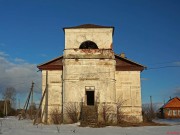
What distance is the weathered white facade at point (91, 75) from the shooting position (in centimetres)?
2636

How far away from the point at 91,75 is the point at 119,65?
3.75m

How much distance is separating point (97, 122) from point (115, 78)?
20.7 ft

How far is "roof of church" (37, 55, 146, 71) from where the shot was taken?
28.7 meters

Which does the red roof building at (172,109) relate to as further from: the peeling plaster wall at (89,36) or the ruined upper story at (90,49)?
the peeling plaster wall at (89,36)

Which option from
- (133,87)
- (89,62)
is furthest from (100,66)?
(133,87)

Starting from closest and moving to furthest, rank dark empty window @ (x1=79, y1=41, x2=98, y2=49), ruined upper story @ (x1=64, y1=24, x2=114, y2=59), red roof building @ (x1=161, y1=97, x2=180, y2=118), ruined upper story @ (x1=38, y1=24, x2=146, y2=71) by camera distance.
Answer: ruined upper story @ (x1=38, y1=24, x2=146, y2=71), ruined upper story @ (x1=64, y1=24, x2=114, y2=59), dark empty window @ (x1=79, y1=41, x2=98, y2=49), red roof building @ (x1=161, y1=97, x2=180, y2=118)

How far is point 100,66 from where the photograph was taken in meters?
26.6

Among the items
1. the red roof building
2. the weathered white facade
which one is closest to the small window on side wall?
the weathered white facade

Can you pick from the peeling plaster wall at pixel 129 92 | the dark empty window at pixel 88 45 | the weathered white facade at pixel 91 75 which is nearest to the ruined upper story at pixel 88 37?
the weathered white facade at pixel 91 75

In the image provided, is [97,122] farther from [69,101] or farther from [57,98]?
[57,98]

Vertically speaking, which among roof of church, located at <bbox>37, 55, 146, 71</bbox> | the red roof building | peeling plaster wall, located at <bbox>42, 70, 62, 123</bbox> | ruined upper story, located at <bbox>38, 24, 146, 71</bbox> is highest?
ruined upper story, located at <bbox>38, 24, 146, 71</bbox>

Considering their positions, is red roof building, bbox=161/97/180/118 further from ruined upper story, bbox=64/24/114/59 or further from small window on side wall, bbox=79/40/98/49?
ruined upper story, bbox=64/24/114/59

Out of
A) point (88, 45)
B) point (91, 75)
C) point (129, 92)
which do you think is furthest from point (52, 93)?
point (129, 92)

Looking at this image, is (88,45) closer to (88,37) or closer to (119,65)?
(88,37)
